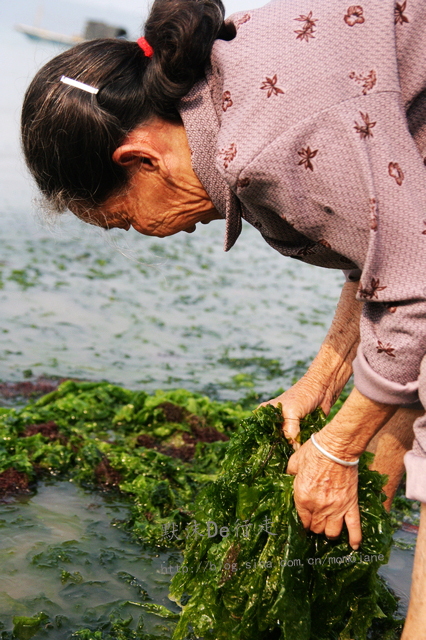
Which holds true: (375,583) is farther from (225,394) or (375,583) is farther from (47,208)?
(225,394)

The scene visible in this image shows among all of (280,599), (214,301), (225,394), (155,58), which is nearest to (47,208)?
(155,58)

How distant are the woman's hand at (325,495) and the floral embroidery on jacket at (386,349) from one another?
18.1 inches

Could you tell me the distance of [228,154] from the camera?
76.0 inches

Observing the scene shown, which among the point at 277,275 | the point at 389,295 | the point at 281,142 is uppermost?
the point at 281,142

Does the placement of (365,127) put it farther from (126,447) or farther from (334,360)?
(126,447)

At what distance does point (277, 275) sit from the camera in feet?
32.9

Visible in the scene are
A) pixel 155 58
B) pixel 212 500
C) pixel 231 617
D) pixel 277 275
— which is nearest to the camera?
pixel 155 58

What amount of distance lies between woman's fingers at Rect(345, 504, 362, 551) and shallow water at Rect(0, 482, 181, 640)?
95 cm

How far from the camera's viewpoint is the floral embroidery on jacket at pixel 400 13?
1891mm

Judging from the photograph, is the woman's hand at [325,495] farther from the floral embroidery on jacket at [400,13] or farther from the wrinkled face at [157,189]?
the floral embroidery on jacket at [400,13]

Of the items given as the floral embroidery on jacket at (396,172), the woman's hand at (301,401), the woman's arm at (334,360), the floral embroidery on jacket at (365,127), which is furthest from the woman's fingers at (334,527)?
the floral embroidery on jacket at (365,127)

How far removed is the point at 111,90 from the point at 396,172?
1.01 meters

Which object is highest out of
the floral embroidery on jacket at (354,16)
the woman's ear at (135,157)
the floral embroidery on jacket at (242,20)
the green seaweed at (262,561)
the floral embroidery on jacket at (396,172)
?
the floral embroidery on jacket at (354,16)

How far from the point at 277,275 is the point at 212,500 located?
7599 mm
